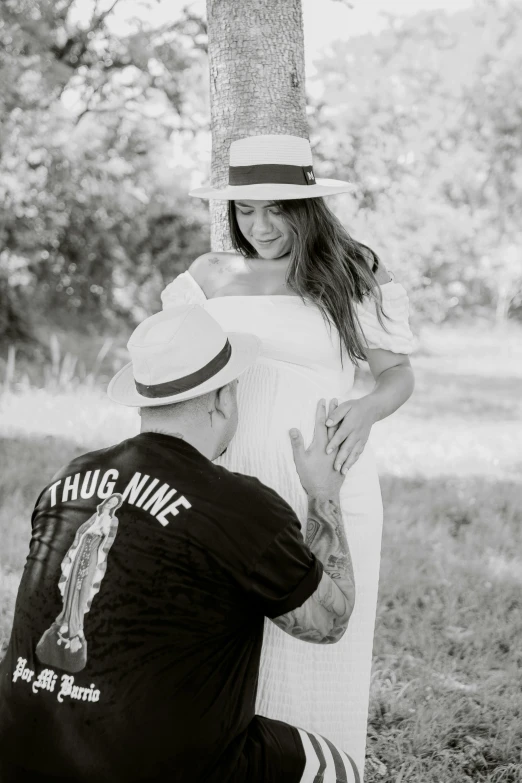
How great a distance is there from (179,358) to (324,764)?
1086 millimetres

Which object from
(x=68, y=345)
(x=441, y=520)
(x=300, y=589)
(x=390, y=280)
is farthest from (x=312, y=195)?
(x=68, y=345)

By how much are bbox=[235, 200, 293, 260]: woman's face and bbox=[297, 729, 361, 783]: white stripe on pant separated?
1.62m

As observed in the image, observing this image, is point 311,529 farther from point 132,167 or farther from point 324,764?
point 132,167

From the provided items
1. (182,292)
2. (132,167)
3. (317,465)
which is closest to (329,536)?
(317,465)

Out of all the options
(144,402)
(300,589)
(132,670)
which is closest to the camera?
(132,670)

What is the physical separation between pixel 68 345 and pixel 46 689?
1005 centimetres

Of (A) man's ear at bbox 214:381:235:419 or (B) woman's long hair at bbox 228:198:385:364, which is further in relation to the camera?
(B) woman's long hair at bbox 228:198:385:364

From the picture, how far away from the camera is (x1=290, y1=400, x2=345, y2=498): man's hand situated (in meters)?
2.58

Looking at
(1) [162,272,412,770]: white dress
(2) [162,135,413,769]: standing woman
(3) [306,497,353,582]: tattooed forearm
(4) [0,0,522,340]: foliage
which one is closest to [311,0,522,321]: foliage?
(4) [0,0,522,340]: foliage

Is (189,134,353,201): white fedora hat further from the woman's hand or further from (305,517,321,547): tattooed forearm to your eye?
(305,517,321,547): tattooed forearm

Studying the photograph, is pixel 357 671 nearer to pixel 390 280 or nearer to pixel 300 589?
pixel 300 589

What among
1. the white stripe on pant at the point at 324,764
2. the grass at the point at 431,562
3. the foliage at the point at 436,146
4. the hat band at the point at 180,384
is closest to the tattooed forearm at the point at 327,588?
A: the white stripe on pant at the point at 324,764

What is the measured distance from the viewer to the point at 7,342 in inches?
408

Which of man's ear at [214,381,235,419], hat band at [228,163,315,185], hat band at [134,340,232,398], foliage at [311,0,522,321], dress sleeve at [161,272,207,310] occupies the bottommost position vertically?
man's ear at [214,381,235,419]
